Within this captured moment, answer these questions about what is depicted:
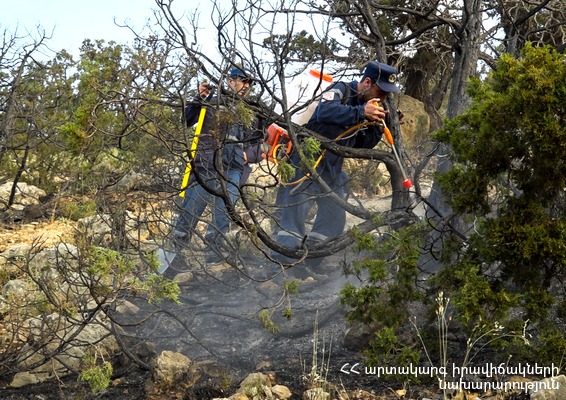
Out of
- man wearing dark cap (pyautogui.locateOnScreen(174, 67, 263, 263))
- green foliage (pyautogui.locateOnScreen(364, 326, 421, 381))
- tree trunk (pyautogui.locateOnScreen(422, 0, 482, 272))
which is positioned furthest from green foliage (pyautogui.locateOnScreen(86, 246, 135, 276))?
tree trunk (pyautogui.locateOnScreen(422, 0, 482, 272))

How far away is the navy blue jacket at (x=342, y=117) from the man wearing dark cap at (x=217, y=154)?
0.58 m

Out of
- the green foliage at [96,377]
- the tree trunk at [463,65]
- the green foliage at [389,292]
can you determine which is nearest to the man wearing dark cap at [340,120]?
the tree trunk at [463,65]

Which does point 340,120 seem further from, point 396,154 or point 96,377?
point 96,377

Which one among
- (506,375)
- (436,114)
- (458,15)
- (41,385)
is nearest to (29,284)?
(41,385)

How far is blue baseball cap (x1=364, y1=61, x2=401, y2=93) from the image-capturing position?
21.0 feet

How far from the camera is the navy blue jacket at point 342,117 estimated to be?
639cm

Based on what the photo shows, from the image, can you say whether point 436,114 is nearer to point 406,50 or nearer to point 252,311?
point 406,50

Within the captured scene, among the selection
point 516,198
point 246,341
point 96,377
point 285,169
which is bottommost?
point 96,377

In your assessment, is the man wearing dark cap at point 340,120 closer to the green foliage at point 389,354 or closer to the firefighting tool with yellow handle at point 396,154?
the firefighting tool with yellow handle at point 396,154

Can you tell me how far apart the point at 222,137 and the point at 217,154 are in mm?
171

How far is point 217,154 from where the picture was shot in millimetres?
5094

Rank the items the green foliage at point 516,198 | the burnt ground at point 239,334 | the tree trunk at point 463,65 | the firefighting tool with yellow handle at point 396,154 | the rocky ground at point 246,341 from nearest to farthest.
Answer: the green foliage at point 516,198, the rocky ground at point 246,341, the burnt ground at point 239,334, the firefighting tool with yellow handle at point 396,154, the tree trunk at point 463,65

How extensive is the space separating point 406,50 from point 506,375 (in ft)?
16.0

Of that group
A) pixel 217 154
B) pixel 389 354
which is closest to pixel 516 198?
pixel 389 354
